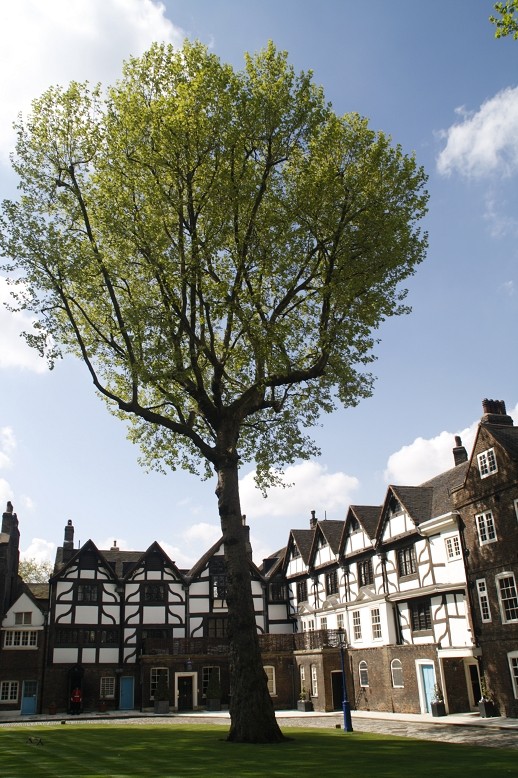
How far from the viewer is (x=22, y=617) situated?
142ft

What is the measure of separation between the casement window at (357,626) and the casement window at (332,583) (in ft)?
10.6

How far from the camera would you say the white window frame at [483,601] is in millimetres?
26297

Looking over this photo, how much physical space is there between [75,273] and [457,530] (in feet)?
63.3

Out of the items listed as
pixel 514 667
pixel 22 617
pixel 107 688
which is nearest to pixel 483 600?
pixel 514 667

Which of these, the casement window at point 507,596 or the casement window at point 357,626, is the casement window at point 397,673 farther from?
the casement window at point 507,596

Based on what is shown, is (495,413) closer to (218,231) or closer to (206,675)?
(218,231)

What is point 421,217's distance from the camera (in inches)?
887

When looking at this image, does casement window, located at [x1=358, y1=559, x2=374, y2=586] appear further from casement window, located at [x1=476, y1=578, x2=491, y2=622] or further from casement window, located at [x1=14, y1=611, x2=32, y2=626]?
casement window, located at [x1=14, y1=611, x2=32, y2=626]

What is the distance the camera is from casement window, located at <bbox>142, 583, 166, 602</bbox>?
150 feet

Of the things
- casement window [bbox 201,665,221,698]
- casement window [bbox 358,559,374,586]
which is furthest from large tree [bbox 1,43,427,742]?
casement window [bbox 201,665,221,698]

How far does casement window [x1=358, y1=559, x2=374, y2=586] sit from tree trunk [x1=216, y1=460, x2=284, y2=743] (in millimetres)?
18326

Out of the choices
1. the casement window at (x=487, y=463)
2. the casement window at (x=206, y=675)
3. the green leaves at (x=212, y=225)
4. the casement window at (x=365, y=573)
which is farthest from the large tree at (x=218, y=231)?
the casement window at (x=206, y=675)

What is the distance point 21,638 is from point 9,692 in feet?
10.5

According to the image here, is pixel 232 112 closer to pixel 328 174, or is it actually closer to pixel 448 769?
pixel 328 174
